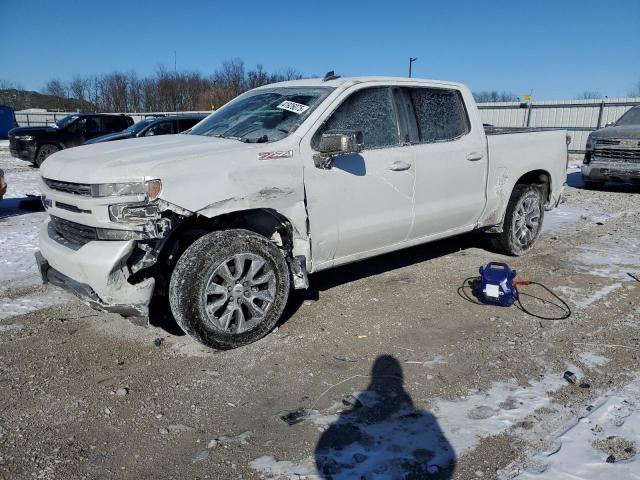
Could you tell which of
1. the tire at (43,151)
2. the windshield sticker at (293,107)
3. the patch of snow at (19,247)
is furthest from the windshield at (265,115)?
the tire at (43,151)

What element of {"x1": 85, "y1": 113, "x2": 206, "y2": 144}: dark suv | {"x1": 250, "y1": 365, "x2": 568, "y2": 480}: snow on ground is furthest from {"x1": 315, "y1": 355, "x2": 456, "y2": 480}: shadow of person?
{"x1": 85, "y1": 113, "x2": 206, "y2": 144}: dark suv

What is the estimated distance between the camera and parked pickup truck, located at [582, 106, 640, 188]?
36.8 feet

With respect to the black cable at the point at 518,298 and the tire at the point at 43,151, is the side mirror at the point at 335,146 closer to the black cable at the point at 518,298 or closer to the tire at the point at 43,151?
the black cable at the point at 518,298

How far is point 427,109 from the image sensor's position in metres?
4.95

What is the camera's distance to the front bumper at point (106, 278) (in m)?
3.29

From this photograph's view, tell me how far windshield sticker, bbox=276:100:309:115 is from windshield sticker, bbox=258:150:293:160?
493 millimetres

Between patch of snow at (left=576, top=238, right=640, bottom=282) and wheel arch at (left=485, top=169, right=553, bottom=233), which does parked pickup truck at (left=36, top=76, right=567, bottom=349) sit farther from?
patch of snow at (left=576, top=238, right=640, bottom=282)

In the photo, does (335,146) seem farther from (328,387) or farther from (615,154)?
(615,154)

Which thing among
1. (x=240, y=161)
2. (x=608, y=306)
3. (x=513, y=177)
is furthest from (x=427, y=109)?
(x=608, y=306)

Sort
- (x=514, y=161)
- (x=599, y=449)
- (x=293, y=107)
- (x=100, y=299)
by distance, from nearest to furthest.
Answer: (x=599, y=449) → (x=100, y=299) → (x=293, y=107) → (x=514, y=161)

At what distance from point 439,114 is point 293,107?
1.60 meters

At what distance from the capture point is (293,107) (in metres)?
4.26

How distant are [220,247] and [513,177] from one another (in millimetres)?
3626

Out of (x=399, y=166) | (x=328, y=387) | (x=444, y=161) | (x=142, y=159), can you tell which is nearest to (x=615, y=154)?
(x=444, y=161)
